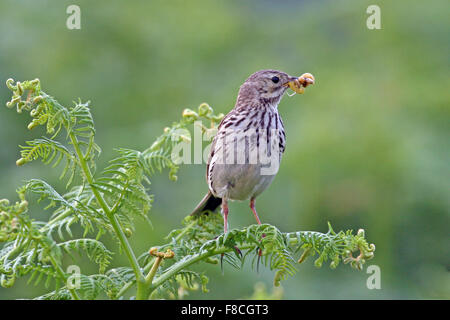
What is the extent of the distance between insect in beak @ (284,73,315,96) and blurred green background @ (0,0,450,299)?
149 centimetres

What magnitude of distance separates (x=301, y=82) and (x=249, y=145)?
1.81ft

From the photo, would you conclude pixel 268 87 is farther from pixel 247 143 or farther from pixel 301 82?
pixel 247 143

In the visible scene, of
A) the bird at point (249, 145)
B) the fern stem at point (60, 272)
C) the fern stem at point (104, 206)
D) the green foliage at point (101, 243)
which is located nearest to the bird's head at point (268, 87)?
the bird at point (249, 145)

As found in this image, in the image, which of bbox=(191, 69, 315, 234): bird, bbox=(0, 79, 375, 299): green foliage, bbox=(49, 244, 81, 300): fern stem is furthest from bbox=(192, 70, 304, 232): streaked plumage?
bbox=(49, 244, 81, 300): fern stem

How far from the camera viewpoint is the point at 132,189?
2.37 m

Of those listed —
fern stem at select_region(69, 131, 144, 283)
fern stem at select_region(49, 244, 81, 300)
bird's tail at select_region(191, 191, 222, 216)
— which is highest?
fern stem at select_region(69, 131, 144, 283)

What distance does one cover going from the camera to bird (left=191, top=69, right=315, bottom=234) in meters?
3.90

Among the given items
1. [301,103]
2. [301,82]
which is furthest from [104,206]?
[301,103]

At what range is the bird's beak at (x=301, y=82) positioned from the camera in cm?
402

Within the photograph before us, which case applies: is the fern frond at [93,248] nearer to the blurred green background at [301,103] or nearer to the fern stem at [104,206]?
the fern stem at [104,206]

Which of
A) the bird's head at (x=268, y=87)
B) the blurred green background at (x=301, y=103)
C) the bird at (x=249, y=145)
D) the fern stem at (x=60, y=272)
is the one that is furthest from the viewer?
the blurred green background at (x=301, y=103)

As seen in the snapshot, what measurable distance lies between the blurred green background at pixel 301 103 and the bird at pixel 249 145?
35.9 inches

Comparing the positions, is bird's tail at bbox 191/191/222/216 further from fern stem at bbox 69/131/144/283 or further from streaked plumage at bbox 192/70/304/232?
fern stem at bbox 69/131/144/283
